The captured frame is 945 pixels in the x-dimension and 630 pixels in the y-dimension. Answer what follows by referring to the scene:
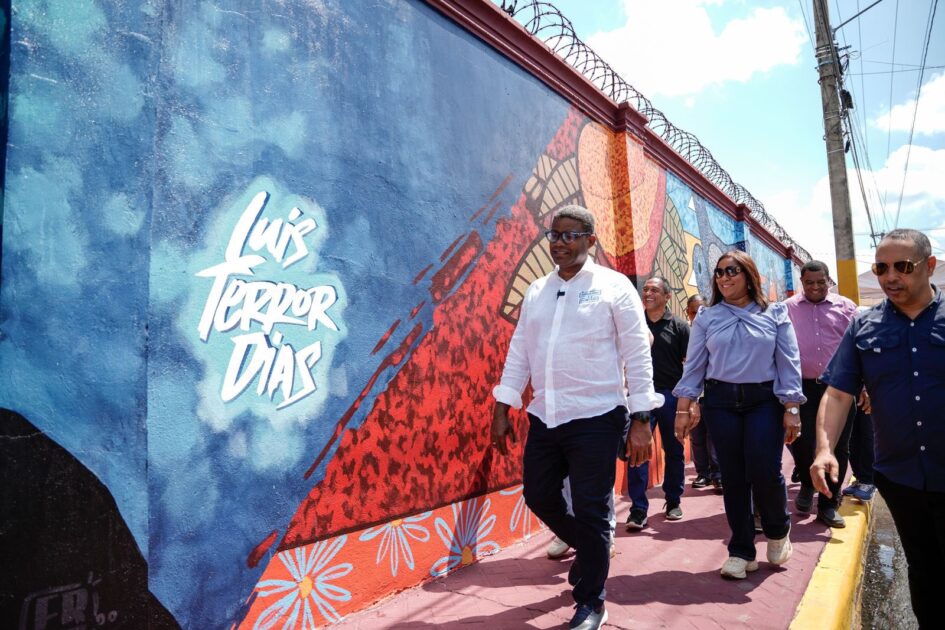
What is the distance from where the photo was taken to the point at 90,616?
2.07m

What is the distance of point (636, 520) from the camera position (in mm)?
4477

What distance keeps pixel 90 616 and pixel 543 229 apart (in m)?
3.73

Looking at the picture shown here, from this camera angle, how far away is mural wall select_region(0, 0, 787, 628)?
6.82 feet

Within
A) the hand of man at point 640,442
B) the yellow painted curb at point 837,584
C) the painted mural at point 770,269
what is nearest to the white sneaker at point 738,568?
the yellow painted curb at point 837,584

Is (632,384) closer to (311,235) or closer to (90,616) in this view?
(311,235)

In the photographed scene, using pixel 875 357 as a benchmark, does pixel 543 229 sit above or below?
above

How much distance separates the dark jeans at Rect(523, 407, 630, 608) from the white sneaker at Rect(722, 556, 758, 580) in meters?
1.04

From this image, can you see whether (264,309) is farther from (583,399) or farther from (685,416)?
(685,416)

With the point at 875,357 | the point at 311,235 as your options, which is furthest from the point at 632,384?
the point at 311,235

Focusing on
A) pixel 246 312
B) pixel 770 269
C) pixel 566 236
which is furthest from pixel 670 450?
pixel 770 269

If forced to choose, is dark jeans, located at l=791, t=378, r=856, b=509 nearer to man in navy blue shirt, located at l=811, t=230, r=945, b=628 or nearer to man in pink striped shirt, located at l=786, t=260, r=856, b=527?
man in pink striped shirt, located at l=786, t=260, r=856, b=527

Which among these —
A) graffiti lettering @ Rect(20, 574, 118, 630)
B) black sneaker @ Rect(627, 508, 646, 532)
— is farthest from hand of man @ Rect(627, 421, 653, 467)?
graffiti lettering @ Rect(20, 574, 118, 630)

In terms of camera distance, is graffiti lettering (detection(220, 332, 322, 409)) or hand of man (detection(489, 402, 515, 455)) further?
hand of man (detection(489, 402, 515, 455))

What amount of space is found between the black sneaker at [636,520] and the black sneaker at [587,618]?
1.85 meters
